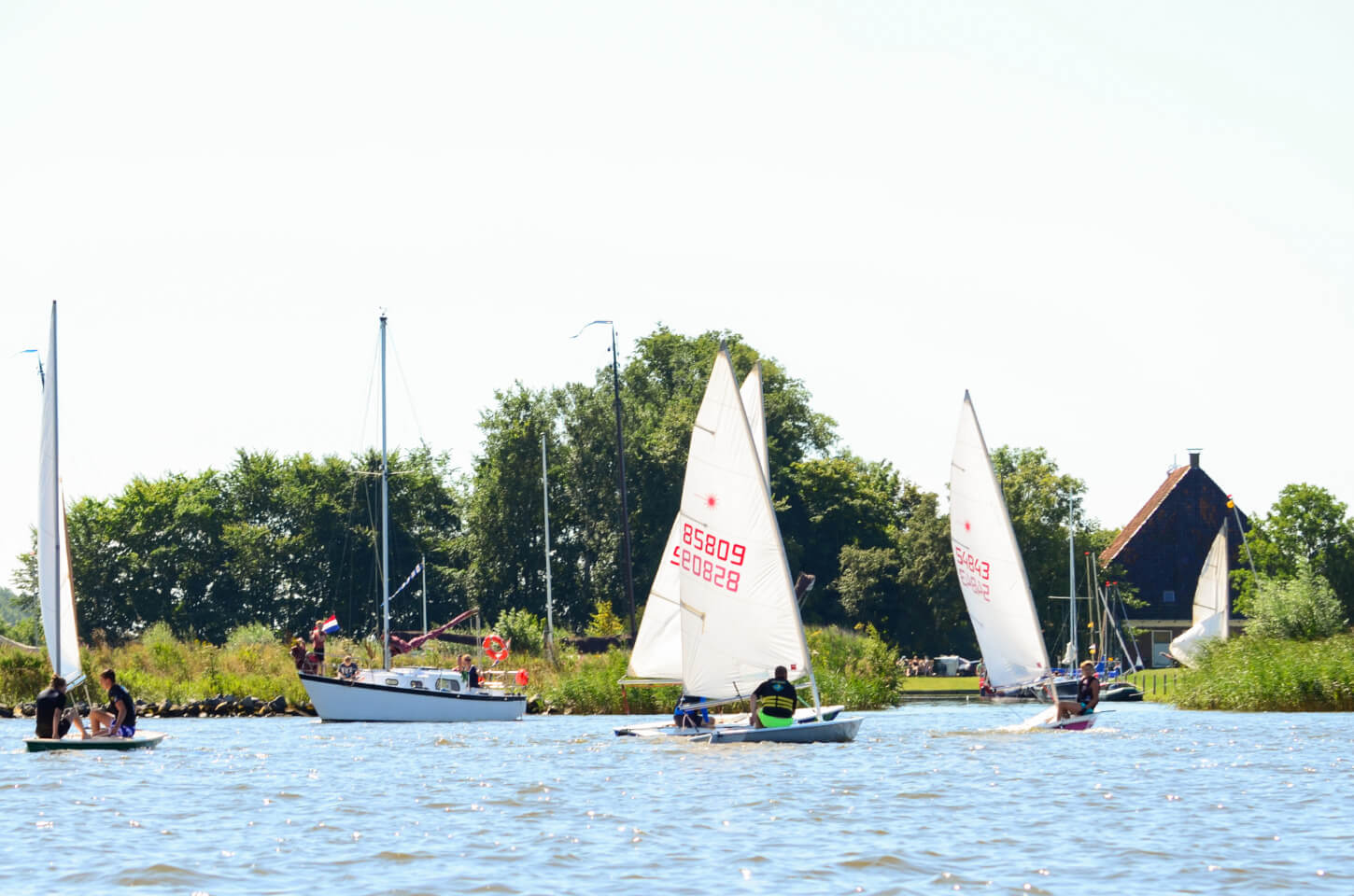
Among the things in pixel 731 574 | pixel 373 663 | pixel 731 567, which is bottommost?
pixel 373 663

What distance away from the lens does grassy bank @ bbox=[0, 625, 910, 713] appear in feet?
164

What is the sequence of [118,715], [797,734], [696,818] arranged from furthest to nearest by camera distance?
1. [118,715]
2. [797,734]
3. [696,818]

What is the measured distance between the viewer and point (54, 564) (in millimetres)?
32750

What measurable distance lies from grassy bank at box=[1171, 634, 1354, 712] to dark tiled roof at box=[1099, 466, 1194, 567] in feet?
146

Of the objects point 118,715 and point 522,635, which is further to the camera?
point 522,635

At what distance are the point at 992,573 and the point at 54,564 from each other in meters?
21.1

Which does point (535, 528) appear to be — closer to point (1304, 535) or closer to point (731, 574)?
point (1304, 535)

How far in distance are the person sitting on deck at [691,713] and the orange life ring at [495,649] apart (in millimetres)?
23852

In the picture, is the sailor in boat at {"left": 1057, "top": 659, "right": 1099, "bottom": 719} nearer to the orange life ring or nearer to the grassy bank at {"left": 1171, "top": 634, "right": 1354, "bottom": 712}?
the grassy bank at {"left": 1171, "top": 634, "right": 1354, "bottom": 712}

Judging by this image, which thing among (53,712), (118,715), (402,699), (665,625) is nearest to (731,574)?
(665,625)

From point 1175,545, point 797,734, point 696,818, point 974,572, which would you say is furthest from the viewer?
point 1175,545

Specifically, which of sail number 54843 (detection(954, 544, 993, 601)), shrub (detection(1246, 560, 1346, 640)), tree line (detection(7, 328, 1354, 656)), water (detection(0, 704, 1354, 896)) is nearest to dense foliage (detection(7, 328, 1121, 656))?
tree line (detection(7, 328, 1354, 656))

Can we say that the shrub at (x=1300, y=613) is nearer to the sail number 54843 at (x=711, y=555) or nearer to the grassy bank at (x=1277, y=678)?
the grassy bank at (x=1277, y=678)

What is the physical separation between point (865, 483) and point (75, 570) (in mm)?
47928
